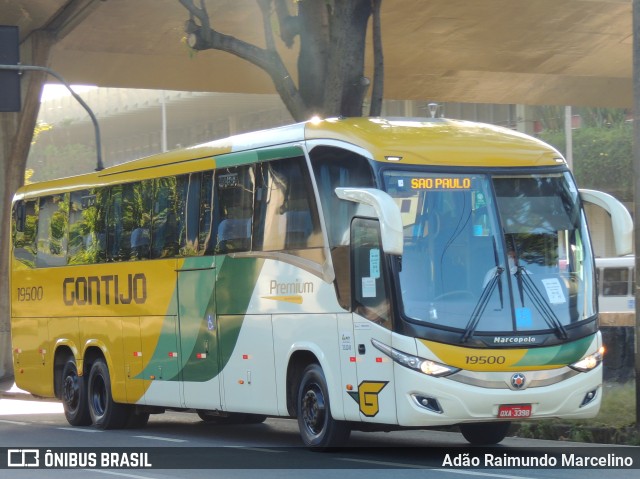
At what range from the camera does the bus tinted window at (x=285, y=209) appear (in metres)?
14.5

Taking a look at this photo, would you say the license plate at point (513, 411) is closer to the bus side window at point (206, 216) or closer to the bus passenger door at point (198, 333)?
the bus passenger door at point (198, 333)

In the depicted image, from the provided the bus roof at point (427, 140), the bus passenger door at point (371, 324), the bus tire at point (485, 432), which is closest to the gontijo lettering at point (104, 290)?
the bus roof at point (427, 140)

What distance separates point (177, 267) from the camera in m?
17.4

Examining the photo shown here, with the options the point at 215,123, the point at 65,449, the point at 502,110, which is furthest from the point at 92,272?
the point at 215,123

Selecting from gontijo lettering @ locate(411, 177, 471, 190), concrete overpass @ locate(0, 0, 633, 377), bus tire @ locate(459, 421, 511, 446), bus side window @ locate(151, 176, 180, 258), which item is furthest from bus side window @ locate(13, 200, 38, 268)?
gontijo lettering @ locate(411, 177, 471, 190)

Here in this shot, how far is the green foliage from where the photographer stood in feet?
208

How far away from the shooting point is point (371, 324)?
13406 mm

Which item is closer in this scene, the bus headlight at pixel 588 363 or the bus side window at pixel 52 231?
the bus headlight at pixel 588 363

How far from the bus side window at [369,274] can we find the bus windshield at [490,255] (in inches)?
10.1

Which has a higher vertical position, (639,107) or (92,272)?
(639,107)

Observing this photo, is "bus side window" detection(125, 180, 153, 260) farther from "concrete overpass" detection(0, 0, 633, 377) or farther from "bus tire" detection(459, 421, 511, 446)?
"concrete overpass" detection(0, 0, 633, 377)

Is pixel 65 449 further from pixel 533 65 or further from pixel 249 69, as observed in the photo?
pixel 533 65

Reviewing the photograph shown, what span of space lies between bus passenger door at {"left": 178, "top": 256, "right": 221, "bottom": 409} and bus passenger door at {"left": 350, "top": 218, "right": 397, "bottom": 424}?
3.28 meters

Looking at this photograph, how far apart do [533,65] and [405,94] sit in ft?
13.5
